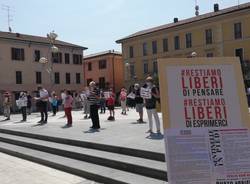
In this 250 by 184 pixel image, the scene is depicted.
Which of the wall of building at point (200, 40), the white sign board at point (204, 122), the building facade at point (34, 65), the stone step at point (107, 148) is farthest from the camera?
the building facade at point (34, 65)

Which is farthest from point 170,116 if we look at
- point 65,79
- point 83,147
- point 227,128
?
point 65,79

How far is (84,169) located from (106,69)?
174 feet

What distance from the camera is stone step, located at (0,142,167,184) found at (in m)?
7.09

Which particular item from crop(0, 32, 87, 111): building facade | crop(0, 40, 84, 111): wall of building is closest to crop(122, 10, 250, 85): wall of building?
crop(0, 32, 87, 111): building facade

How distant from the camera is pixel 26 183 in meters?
7.93

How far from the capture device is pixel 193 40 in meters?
49.6

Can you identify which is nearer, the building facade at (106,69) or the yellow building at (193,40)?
the yellow building at (193,40)

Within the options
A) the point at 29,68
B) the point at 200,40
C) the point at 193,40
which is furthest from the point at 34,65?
the point at 200,40

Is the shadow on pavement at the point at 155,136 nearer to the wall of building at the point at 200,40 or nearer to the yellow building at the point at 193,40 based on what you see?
the yellow building at the point at 193,40

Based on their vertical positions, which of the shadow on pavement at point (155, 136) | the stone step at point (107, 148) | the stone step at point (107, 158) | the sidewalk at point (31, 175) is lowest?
the sidewalk at point (31, 175)

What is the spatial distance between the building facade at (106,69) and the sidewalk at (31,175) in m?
50.3

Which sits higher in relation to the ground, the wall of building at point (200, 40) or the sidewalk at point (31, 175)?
the wall of building at point (200, 40)

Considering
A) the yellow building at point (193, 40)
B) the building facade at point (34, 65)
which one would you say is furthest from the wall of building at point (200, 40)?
the building facade at point (34, 65)

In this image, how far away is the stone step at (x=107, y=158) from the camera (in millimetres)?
7122
